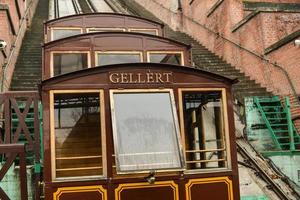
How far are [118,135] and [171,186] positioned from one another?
110 centimetres

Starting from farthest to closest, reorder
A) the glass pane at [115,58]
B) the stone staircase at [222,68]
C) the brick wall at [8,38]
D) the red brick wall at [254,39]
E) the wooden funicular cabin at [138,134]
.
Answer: the stone staircase at [222,68] < the red brick wall at [254,39] < the brick wall at [8,38] < the glass pane at [115,58] < the wooden funicular cabin at [138,134]

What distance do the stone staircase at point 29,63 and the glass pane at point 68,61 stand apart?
2010 millimetres

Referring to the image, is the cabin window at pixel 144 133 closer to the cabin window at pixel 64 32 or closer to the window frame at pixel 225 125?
the window frame at pixel 225 125

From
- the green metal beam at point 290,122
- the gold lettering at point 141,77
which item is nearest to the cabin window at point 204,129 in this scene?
the gold lettering at point 141,77

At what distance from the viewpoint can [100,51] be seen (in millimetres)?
9602

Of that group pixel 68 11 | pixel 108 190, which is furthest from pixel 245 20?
pixel 68 11

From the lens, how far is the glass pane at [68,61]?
30.3 feet

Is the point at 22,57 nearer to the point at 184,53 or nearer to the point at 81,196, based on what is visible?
the point at 184,53

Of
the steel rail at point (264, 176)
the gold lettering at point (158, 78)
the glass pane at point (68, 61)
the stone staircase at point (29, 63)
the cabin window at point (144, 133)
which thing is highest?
the stone staircase at point (29, 63)

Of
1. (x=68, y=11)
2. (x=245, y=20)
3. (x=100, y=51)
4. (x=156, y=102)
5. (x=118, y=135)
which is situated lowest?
(x=118, y=135)

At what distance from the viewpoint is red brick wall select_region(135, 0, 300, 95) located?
13.0 metres

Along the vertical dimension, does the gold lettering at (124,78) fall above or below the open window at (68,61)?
below

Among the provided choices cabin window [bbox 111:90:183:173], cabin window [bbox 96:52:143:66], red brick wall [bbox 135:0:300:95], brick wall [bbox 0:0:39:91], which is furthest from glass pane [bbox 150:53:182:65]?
brick wall [bbox 0:0:39:91]

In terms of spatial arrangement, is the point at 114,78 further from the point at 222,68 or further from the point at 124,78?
the point at 222,68
